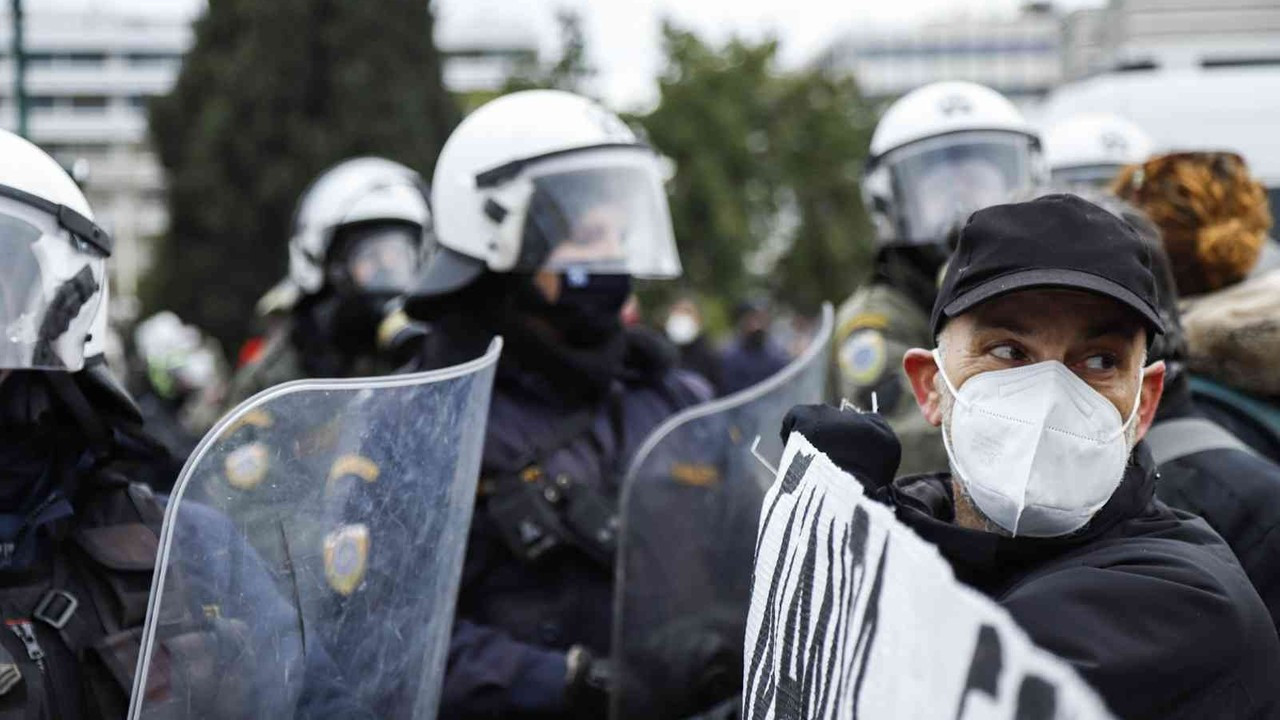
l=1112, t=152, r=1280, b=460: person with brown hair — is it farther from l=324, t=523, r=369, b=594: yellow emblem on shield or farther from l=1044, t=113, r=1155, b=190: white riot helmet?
l=1044, t=113, r=1155, b=190: white riot helmet

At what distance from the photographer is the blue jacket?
3.16 meters

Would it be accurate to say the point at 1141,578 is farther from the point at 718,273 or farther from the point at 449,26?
the point at 449,26

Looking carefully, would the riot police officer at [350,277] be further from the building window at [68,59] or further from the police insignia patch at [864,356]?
the building window at [68,59]

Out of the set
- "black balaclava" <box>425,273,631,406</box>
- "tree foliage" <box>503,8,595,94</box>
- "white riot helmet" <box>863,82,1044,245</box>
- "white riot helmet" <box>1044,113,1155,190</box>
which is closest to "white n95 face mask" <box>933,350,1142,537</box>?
"black balaclava" <box>425,273,631,406</box>

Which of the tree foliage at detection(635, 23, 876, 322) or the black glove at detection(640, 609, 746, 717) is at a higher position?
the black glove at detection(640, 609, 746, 717)

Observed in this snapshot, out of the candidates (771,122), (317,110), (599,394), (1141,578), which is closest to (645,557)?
(599,394)

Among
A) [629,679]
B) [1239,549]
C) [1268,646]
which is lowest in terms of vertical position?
[629,679]

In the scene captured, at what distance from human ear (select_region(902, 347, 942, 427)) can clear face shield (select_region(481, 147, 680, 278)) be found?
151 cm

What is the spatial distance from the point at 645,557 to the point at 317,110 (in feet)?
103

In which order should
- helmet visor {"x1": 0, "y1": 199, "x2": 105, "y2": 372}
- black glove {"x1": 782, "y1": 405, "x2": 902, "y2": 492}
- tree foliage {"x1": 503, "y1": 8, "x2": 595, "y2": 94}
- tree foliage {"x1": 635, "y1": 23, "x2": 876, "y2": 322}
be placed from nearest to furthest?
black glove {"x1": 782, "y1": 405, "x2": 902, "y2": 492}, helmet visor {"x1": 0, "y1": 199, "x2": 105, "y2": 372}, tree foliage {"x1": 503, "y1": 8, "x2": 595, "y2": 94}, tree foliage {"x1": 635, "y1": 23, "x2": 876, "y2": 322}

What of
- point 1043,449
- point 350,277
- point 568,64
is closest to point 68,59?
point 568,64

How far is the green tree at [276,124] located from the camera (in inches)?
1251

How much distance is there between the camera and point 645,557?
10.5 feet

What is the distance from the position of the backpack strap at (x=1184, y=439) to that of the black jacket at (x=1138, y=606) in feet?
2.05
